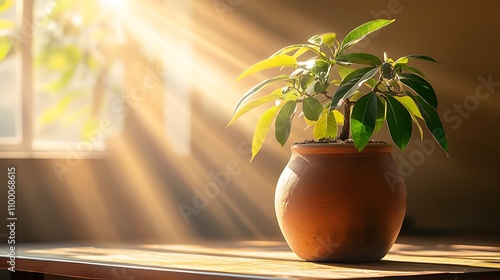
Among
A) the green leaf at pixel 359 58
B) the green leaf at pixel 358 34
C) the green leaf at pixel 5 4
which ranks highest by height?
the green leaf at pixel 5 4

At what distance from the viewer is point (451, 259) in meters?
1.82

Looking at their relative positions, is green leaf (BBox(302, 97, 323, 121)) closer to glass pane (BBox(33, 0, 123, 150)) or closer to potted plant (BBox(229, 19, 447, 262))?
potted plant (BBox(229, 19, 447, 262))

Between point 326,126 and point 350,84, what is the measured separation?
0.25 m

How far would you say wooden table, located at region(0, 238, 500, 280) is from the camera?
1.50 metres

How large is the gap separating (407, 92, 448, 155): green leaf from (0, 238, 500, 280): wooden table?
28 cm

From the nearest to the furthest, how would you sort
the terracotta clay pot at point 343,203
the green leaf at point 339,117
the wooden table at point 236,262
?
1. the wooden table at point 236,262
2. the terracotta clay pot at point 343,203
3. the green leaf at point 339,117

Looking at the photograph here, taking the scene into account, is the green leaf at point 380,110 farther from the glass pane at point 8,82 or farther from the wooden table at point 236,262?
the glass pane at point 8,82

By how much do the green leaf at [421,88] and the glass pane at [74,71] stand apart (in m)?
1.57

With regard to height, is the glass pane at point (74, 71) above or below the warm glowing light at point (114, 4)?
below

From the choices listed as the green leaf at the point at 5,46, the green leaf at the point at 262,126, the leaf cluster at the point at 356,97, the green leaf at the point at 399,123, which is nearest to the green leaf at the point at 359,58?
the leaf cluster at the point at 356,97

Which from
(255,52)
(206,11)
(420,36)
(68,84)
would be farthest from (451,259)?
(68,84)

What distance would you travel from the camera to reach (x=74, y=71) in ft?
9.80

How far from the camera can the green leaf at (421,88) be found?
5.02ft

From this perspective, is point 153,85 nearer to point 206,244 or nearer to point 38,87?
point 38,87
